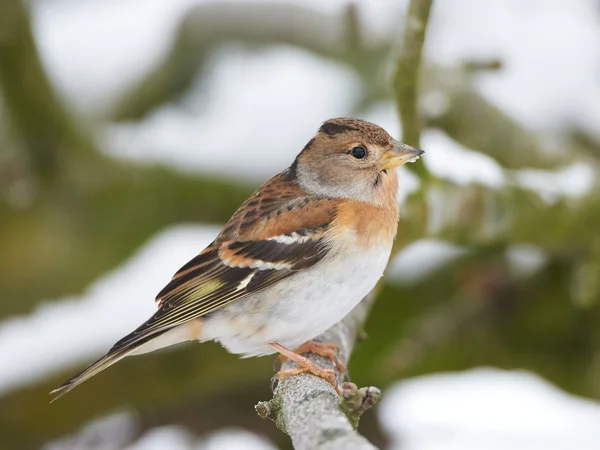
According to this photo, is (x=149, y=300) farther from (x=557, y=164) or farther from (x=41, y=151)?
(x=557, y=164)

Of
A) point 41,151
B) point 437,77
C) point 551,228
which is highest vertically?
point 41,151

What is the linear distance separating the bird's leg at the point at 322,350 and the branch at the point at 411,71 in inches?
38.9

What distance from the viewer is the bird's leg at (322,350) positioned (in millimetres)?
3025

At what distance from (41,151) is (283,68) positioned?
2.35m

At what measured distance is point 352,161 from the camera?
3.20 meters

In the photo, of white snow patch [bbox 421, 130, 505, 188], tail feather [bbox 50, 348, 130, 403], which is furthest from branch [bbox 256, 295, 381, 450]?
white snow patch [bbox 421, 130, 505, 188]

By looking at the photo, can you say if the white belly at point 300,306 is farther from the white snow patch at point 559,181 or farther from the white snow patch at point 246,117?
the white snow patch at point 246,117

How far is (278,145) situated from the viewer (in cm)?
525

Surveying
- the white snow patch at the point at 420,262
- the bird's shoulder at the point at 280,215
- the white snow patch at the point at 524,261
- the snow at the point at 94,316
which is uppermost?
the snow at the point at 94,316

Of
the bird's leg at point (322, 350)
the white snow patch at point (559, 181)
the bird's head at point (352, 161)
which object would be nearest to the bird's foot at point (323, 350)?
the bird's leg at point (322, 350)

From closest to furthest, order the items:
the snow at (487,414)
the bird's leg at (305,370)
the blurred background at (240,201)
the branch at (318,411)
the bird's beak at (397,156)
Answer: the branch at (318,411) < the bird's leg at (305,370) < the bird's beak at (397,156) < the blurred background at (240,201) < the snow at (487,414)

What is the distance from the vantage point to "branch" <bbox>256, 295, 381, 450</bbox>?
1.80m

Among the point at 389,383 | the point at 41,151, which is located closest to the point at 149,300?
the point at 41,151

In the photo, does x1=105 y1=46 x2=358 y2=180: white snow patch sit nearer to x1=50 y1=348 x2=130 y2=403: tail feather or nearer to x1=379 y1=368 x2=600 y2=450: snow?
x1=379 y1=368 x2=600 y2=450: snow
